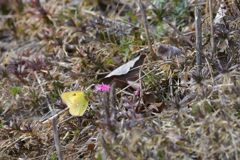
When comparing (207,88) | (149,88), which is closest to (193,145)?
(207,88)

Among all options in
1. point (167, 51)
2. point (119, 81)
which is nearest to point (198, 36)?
point (167, 51)

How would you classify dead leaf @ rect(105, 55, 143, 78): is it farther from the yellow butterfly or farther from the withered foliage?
the yellow butterfly

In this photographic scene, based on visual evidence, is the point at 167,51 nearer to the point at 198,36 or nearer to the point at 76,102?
the point at 198,36

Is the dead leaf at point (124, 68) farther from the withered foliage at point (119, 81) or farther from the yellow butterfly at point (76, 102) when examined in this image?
the yellow butterfly at point (76, 102)

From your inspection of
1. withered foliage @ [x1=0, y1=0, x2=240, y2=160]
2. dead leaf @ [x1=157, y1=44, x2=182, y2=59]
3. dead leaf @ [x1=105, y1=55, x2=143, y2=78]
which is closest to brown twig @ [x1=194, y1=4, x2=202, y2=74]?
withered foliage @ [x1=0, y1=0, x2=240, y2=160]

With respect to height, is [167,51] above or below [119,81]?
above
